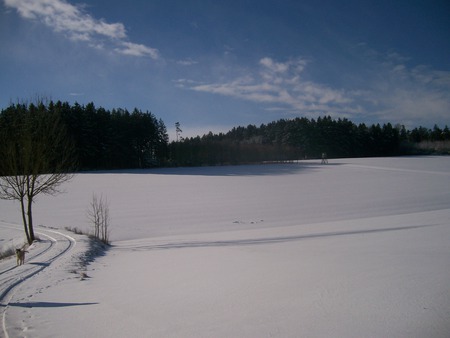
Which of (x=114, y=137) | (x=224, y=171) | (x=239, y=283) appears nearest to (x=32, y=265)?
(x=239, y=283)

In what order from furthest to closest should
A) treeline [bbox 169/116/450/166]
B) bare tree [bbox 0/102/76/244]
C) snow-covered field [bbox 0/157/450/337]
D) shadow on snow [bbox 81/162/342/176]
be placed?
treeline [bbox 169/116/450/166]
shadow on snow [bbox 81/162/342/176]
bare tree [bbox 0/102/76/244]
snow-covered field [bbox 0/157/450/337]

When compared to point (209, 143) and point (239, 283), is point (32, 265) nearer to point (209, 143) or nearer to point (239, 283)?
point (239, 283)

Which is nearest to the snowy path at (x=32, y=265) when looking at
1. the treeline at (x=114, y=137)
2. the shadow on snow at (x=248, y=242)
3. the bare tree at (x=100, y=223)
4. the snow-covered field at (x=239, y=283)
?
the snow-covered field at (x=239, y=283)

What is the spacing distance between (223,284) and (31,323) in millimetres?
3497

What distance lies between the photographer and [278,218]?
1950cm

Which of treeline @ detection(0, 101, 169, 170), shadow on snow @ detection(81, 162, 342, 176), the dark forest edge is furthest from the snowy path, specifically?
treeline @ detection(0, 101, 169, 170)

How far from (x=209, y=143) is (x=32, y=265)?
70.5m

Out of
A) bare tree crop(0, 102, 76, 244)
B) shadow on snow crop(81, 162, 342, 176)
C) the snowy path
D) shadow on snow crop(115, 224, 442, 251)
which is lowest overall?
shadow on snow crop(115, 224, 442, 251)

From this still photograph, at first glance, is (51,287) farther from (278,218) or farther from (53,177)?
(278,218)

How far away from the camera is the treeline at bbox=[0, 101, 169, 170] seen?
55.4 metres

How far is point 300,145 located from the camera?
304 ft

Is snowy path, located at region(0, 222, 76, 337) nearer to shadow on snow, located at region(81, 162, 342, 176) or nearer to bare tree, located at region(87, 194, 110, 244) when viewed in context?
bare tree, located at region(87, 194, 110, 244)

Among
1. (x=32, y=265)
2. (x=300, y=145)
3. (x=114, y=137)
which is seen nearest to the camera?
(x=32, y=265)

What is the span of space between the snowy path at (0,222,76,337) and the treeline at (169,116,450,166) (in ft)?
195
